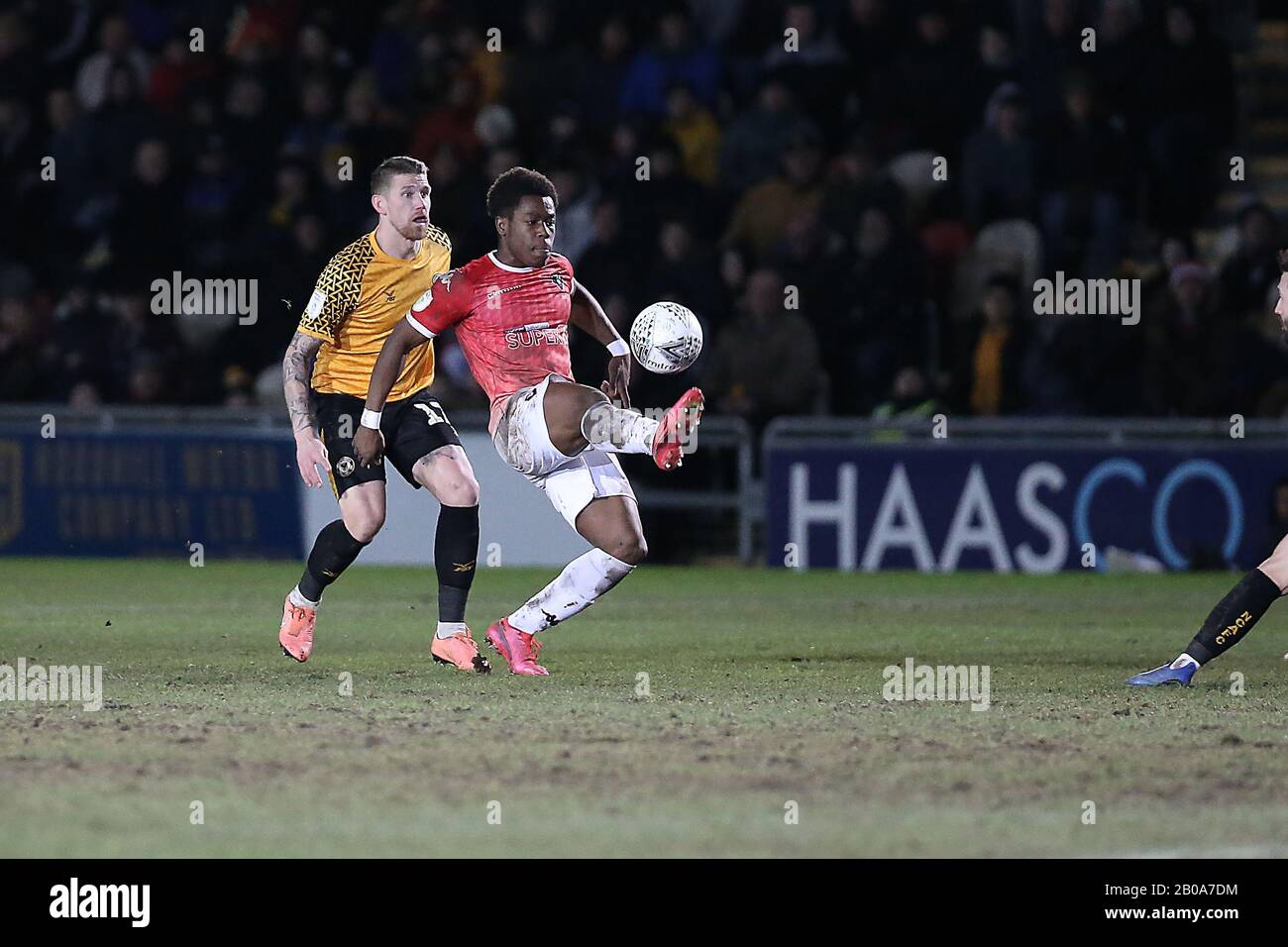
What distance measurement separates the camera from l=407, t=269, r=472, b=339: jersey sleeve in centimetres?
914

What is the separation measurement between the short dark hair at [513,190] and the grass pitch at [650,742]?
1926 millimetres

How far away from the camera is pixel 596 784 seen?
22.2ft

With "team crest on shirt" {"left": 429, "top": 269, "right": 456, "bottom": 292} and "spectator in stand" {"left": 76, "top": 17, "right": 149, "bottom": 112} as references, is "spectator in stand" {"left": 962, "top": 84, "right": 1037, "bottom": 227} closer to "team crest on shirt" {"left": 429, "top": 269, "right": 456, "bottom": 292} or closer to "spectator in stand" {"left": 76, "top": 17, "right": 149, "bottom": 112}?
"spectator in stand" {"left": 76, "top": 17, "right": 149, "bottom": 112}

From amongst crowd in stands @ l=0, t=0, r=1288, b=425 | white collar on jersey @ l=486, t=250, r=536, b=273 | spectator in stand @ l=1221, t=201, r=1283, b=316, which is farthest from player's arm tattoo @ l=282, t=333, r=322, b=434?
spectator in stand @ l=1221, t=201, r=1283, b=316

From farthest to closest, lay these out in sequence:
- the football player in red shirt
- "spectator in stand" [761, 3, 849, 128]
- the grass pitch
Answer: "spectator in stand" [761, 3, 849, 128]
the football player in red shirt
the grass pitch

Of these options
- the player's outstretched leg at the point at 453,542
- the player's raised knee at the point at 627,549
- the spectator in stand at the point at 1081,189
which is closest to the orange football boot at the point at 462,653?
the player's outstretched leg at the point at 453,542

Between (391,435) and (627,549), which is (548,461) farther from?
(391,435)

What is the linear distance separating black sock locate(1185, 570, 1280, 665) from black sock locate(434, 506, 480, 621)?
3.03 metres

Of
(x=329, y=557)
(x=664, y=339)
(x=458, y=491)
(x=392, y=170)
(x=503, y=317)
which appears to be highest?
(x=392, y=170)

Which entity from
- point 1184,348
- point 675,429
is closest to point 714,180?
point 1184,348

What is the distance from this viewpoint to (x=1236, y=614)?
9.05 meters

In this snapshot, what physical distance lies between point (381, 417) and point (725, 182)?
885cm

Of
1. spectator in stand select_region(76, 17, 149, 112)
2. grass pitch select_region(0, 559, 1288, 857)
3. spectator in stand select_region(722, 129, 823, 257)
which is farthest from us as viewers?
spectator in stand select_region(76, 17, 149, 112)

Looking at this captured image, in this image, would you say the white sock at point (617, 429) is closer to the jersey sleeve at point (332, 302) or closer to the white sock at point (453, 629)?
the white sock at point (453, 629)
